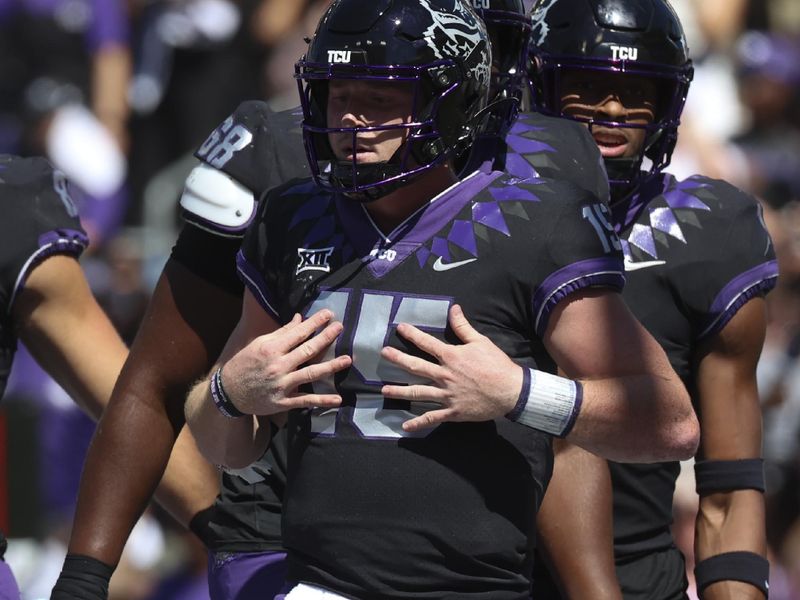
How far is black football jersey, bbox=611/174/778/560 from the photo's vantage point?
4.06 m

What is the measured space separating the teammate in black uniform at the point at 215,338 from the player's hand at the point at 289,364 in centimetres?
70

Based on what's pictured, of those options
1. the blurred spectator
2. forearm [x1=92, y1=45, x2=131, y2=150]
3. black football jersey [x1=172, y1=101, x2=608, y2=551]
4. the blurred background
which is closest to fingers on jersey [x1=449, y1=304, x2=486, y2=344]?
black football jersey [x1=172, y1=101, x2=608, y2=551]

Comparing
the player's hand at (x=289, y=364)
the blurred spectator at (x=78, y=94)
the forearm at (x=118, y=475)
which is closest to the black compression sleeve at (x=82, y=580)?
the forearm at (x=118, y=475)

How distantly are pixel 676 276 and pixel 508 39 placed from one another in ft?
2.29

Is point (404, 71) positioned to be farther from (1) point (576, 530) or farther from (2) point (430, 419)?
(1) point (576, 530)

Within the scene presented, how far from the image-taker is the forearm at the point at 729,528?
4047 millimetres

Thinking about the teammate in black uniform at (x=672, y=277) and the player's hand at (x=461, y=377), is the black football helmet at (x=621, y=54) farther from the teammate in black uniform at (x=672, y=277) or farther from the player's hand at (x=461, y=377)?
the player's hand at (x=461, y=377)

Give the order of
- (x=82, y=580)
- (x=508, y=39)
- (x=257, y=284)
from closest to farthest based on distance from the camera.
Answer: (x=257, y=284), (x=82, y=580), (x=508, y=39)

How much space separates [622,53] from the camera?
4125mm

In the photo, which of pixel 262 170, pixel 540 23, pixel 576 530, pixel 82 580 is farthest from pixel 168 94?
pixel 576 530

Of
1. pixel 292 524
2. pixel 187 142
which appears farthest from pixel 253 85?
pixel 292 524

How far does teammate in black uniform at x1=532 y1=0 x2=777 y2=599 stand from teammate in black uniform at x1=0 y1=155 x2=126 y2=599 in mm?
1226

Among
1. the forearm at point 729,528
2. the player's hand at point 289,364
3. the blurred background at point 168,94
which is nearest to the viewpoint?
the player's hand at point 289,364

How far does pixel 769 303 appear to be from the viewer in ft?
26.9
